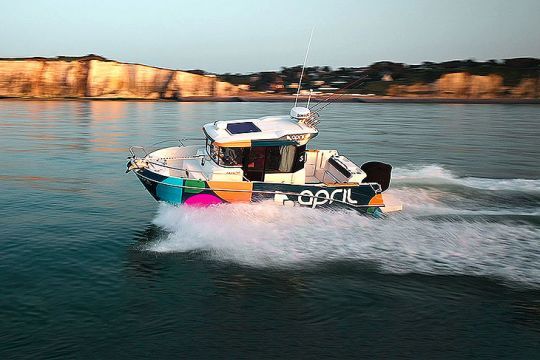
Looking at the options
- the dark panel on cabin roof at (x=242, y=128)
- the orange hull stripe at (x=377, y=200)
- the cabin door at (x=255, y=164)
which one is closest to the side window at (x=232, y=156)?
the cabin door at (x=255, y=164)

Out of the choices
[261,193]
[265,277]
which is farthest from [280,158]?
[265,277]

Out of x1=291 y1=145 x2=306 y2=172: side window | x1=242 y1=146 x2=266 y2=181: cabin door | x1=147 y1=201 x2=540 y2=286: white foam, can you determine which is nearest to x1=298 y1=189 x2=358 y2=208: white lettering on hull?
x1=147 y1=201 x2=540 y2=286: white foam

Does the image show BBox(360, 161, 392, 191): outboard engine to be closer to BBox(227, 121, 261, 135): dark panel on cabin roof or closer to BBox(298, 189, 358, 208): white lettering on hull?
BBox(298, 189, 358, 208): white lettering on hull

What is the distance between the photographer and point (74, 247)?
515 inches

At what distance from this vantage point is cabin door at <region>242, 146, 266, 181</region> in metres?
14.4

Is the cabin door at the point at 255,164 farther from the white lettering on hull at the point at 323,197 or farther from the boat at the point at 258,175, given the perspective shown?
the white lettering on hull at the point at 323,197

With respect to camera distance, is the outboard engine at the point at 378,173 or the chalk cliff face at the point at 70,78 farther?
the chalk cliff face at the point at 70,78

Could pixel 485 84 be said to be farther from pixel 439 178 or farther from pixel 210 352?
pixel 210 352

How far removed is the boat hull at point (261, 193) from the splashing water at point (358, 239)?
23 centimetres

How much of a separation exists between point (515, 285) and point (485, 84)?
12249 centimetres

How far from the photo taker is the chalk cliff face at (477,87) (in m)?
122

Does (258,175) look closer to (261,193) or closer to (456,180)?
(261,193)

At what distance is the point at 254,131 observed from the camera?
14633mm

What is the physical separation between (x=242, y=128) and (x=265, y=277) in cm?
511
